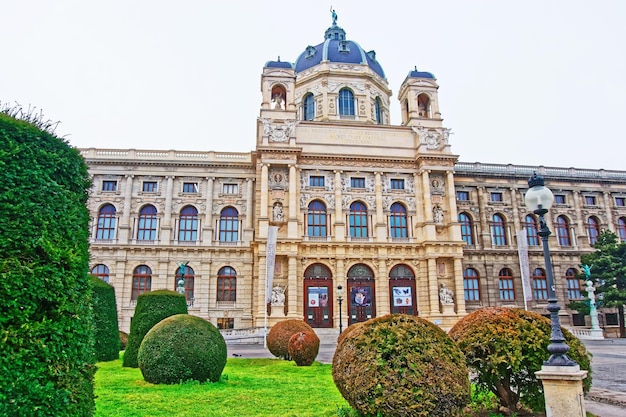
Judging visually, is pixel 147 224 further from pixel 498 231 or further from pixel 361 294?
pixel 498 231

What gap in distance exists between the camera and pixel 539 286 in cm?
3997

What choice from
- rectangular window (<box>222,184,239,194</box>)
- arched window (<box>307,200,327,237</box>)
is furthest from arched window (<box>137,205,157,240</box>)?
arched window (<box>307,200,327,237</box>)

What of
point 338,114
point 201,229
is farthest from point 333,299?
point 338,114

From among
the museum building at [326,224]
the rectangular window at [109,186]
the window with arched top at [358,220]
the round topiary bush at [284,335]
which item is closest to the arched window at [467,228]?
the museum building at [326,224]

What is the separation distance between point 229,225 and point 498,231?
77.0 feet

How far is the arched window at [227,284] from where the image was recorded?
36312mm

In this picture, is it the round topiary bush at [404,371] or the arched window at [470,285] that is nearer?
the round topiary bush at [404,371]

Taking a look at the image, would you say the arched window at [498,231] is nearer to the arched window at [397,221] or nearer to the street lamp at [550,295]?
the arched window at [397,221]

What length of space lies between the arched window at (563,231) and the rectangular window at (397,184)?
15.5 m

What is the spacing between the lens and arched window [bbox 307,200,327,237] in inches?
1427

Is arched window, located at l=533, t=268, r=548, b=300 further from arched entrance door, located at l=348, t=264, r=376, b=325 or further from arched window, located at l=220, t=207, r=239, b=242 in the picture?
arched window, located at l=220, t=207, r=239, b=242

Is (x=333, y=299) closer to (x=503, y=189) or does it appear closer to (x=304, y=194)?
(x=304, y=194)

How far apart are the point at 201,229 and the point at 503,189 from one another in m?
26.8

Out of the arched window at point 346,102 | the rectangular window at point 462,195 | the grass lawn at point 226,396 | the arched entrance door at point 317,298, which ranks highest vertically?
the arched window at point 346,102
